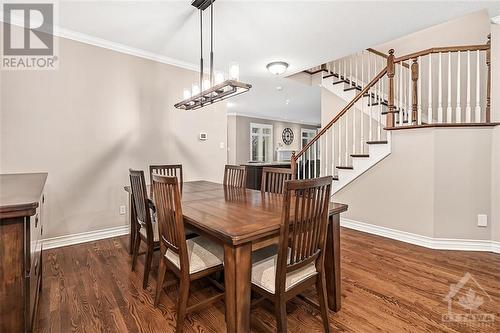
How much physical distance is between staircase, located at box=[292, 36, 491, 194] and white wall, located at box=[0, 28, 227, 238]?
7.33 ft

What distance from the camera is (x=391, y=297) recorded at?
6.39ft

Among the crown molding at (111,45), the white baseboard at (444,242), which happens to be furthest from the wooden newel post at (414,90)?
the crown molding at (111,45)

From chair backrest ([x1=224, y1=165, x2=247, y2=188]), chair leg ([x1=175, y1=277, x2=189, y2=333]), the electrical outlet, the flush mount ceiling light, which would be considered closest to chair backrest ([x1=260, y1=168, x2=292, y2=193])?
chair backrest ([x1=224, y1=165, x2=247, y2=188])

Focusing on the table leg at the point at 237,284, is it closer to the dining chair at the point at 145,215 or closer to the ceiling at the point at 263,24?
the dining chair at the point at 145,215

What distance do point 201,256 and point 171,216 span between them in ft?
1.18

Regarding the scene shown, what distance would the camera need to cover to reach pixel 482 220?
9.51 feet

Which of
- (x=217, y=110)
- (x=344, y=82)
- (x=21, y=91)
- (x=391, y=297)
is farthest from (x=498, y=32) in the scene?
(x=21, y=91)

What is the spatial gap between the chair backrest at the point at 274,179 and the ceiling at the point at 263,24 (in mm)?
1717

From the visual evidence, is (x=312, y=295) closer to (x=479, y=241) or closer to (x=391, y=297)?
(x=391, y=297)

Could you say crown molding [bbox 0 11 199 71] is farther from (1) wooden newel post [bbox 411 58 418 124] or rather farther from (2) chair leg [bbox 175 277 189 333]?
(2) chair leg [bbox 175 277 189 333]

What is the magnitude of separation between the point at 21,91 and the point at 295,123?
9.46 meters

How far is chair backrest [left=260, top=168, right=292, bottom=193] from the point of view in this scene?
2.56m

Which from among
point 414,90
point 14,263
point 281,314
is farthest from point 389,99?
point 14,263

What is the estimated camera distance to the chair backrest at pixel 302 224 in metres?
1.29
